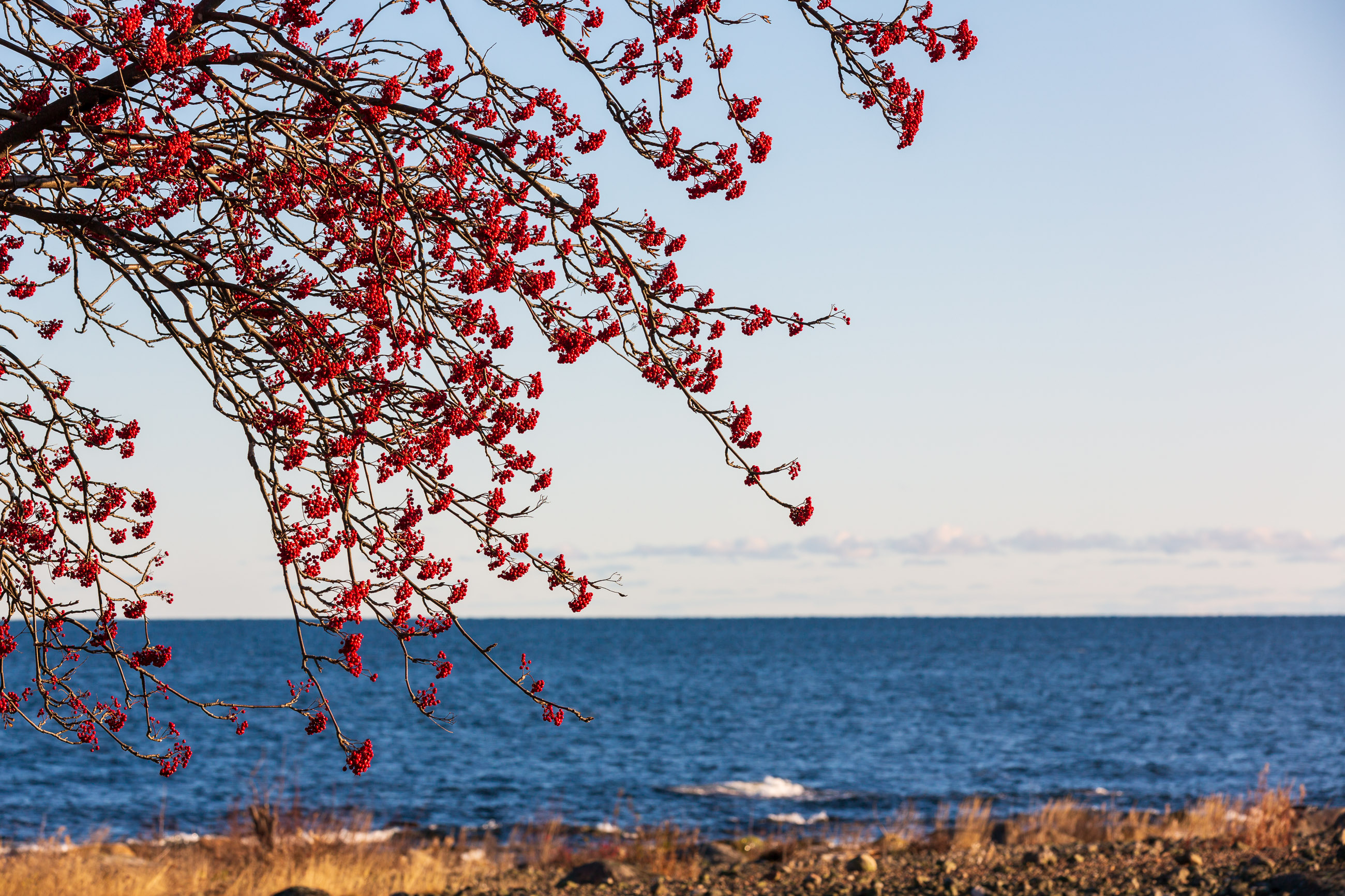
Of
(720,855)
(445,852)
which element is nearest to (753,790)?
(445,852)

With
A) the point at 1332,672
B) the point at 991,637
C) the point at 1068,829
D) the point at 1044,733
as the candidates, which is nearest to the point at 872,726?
the point at 1044,733

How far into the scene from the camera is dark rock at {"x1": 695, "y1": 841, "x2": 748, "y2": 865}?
1562cm

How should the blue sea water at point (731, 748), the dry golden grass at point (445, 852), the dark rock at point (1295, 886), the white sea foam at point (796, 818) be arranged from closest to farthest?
the dark rock at point (1295, 886)
the dry golden grass at point (445, 852)
the white sea foam at point (796, 818)
the blue sea water at point (731, 748)

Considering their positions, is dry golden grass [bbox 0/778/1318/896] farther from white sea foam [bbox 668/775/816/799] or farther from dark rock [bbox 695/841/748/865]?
white sea foam [bbox 668/775/816/799]

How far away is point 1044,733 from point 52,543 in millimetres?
41986

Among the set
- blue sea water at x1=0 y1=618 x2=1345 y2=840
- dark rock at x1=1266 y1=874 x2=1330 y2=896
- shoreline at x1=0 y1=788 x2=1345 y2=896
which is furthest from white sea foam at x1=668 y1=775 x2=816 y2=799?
dark rock at x1=1266 y1=874 x2=1330 y2=896

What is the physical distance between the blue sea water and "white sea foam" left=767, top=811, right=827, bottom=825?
36cm

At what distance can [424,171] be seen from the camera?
5227 millimetres

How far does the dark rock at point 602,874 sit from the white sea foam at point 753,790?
50.0ft

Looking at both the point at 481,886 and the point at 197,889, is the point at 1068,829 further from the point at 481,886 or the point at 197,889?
the point at 197,889

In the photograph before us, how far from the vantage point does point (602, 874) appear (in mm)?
12266

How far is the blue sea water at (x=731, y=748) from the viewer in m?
27.2

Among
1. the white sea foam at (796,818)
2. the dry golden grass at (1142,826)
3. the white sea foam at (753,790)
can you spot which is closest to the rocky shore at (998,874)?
the dry golden grass at (1142,826)

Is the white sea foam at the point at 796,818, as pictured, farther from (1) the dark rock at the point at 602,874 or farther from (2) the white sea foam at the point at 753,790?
(1) the dark rock at the point at 602,874
